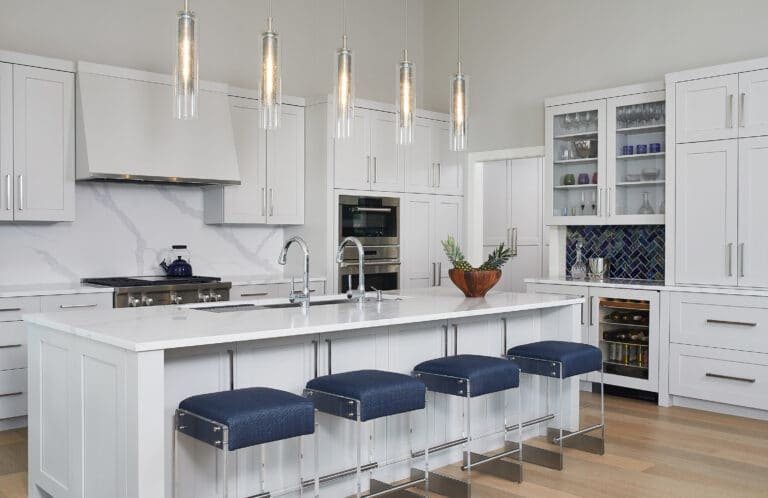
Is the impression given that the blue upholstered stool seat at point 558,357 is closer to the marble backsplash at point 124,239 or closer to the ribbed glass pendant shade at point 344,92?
the ribbed glass pendant shade at point 344,92

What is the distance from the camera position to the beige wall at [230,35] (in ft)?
17.4

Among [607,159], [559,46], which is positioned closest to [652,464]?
[607,159]

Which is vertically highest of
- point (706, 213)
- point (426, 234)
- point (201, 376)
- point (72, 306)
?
point (706, 213)

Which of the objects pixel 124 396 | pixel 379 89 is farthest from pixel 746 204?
pixel 124 396

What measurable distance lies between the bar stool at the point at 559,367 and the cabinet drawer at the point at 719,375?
3.87 ft

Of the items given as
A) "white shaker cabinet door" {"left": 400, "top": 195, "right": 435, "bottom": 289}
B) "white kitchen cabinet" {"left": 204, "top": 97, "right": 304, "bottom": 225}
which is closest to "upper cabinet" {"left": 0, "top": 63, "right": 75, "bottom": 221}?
"white kitchen cabinet" {"left": 204, "top": 97, "right": 304, "bottom": 225}

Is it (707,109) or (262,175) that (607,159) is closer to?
(707,109)

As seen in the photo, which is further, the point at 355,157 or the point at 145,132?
the point at 355,157

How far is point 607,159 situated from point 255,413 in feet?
13.6

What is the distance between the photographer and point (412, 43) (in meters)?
7.84

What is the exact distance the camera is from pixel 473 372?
356cm

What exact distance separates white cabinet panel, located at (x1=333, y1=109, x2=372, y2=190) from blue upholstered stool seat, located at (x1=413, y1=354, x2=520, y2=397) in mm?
2833

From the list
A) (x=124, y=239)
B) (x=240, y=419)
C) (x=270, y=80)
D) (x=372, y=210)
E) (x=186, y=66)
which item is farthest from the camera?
(x=372, y=210)

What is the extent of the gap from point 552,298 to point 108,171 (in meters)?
2.99
